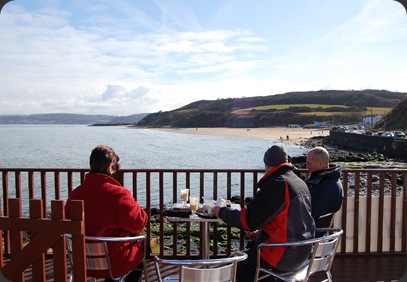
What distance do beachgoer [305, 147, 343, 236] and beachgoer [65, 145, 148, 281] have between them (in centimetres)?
154

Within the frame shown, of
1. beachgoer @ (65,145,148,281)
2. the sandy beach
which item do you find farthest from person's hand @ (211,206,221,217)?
the sandy beach

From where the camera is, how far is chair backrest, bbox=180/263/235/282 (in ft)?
8.15

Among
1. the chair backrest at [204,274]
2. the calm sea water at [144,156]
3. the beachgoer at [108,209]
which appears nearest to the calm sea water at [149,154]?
the calm sea water at [144,156]

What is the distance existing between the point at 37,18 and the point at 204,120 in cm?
13288

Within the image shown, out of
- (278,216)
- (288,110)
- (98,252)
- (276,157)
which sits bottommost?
(98,252)

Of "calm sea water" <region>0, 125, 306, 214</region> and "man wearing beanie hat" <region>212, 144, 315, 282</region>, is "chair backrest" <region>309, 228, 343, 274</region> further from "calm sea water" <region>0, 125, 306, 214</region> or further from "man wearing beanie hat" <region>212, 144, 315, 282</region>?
"calm sea water" <region>0, 125, 306, 214</region>

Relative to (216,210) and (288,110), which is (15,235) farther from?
(288,110)

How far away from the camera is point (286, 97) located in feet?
563

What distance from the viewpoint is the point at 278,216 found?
286 cm

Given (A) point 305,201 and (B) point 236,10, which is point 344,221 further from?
(B) point 236,10

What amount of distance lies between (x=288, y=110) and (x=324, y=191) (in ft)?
453

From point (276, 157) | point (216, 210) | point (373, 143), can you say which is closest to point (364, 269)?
point (216, 210)

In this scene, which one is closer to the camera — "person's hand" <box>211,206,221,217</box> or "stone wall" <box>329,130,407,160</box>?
"person's hand" <box>211,206,221,217</box>

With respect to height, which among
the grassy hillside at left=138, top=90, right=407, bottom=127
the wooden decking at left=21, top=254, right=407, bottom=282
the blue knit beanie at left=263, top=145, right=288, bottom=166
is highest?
A: the grassy hillside at left=138, top=90, right=407, bottom=127
